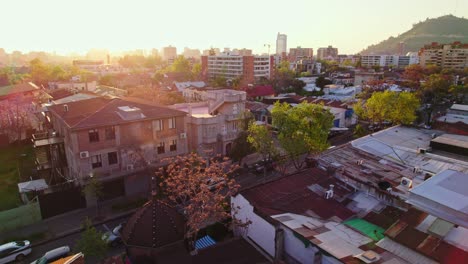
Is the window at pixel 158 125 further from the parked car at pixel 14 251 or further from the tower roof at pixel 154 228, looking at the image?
the tower roof at pixel 154 228

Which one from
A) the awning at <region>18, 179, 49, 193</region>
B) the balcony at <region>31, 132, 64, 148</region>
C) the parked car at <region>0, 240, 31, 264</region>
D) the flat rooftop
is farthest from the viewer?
the balcony at <region>31, 132, 64, 148</region>

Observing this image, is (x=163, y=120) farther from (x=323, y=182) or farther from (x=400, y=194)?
(x=400, y=194)

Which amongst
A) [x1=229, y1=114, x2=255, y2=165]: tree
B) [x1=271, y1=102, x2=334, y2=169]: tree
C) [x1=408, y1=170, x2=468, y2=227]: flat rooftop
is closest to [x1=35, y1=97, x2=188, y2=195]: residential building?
[x1=229, y1=114, x2=255, y2=165]: tree

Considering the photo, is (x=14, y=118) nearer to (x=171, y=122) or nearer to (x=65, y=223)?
(x=65, y=223)

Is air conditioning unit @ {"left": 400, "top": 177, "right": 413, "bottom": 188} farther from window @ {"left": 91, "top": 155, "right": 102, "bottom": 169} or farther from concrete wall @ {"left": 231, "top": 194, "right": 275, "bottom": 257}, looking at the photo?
window @ {"left": 91, "top": 155, "right": 102, "bottom": 169}

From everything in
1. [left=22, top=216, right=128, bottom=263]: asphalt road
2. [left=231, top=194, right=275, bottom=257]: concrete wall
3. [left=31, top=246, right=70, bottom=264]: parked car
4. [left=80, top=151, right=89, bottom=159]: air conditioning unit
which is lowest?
[left=22, top=216, right=128, bottom=263]: asphalt road

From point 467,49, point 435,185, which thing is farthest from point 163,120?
point 467,49
